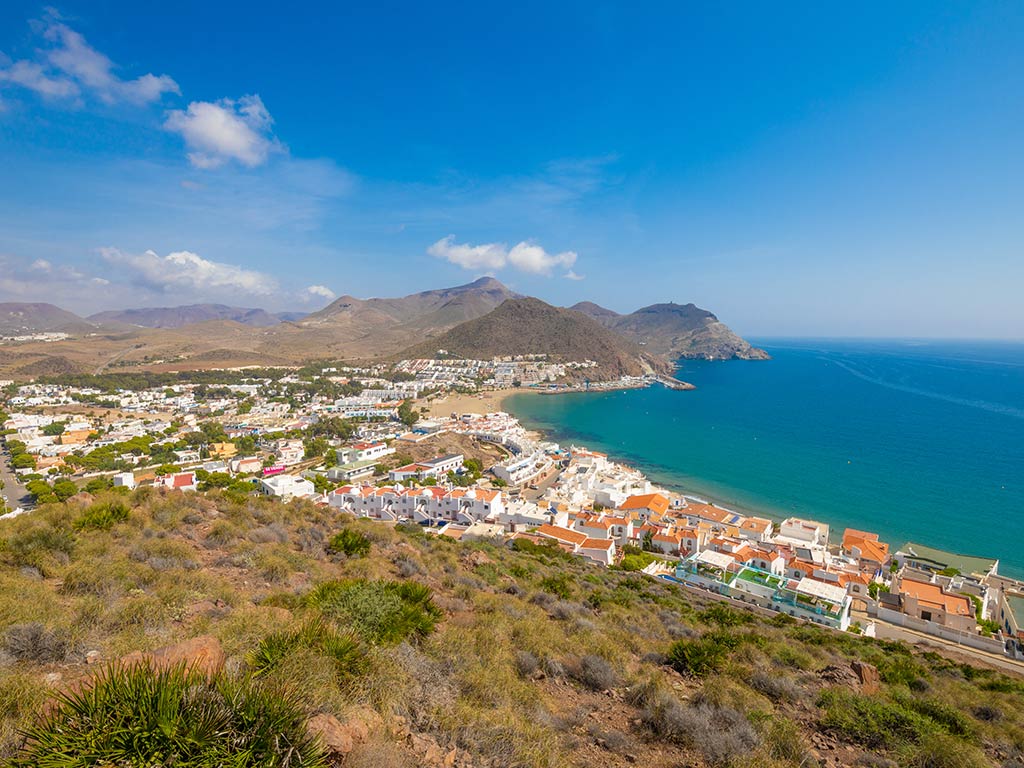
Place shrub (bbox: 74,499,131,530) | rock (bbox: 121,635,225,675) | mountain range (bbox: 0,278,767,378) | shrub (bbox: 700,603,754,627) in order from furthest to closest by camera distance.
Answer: mountain range (bbox: 0,278,767,378) < shrub (bbox: 700,603,754,627) < shrub (bbox: 74,499,131,530) < rock (bbox: 121,635,225,675)

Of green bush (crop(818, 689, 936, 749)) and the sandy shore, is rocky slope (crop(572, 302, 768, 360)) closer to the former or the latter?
the sandy shore

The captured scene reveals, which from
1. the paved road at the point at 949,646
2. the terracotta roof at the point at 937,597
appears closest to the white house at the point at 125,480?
the paved road at the point at 949,646

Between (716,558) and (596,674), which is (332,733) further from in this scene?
(716,558)

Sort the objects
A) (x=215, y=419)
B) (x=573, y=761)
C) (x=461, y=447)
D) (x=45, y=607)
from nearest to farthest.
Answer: (x=573, y=761), (x=45, y=607), (x=461, y=447), (x=215, y=419)

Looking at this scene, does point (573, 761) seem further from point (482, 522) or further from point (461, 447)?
point (461, 447)

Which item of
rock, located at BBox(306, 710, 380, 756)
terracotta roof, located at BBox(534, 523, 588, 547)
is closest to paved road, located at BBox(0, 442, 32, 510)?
terracotta roof, located at BBox(534, 523, 588, 547)

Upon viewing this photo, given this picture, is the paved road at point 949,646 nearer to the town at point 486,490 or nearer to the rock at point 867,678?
the town at point 486,490

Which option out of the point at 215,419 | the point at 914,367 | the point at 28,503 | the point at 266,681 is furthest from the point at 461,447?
the point at 914,367
